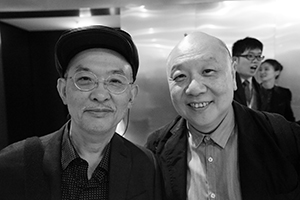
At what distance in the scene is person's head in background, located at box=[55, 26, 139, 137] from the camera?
102 cm

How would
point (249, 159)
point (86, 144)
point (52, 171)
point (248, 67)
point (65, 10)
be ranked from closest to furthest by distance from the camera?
point (52, 171) → point (86, 144) → point (249, 159) → point (248, 67) → point (65, 10)

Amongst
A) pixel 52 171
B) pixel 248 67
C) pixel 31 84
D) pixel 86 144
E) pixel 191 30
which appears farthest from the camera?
pixel 31 84

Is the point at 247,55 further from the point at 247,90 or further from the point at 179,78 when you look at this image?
the point at 179,78

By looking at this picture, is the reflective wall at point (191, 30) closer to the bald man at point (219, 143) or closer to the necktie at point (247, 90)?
the necktie at point (247, 90)

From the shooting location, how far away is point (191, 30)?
8.68 feet

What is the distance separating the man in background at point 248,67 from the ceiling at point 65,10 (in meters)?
0.53

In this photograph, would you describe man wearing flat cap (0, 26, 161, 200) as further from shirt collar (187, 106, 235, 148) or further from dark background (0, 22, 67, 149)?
dark background (0, 22, 67, 149)

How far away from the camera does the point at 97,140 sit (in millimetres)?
1084

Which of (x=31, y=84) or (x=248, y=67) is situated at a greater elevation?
(x=248, y=67)

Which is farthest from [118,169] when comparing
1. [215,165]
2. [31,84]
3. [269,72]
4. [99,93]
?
[31,84]

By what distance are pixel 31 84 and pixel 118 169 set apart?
3329 mm

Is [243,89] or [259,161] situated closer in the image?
[259,161]

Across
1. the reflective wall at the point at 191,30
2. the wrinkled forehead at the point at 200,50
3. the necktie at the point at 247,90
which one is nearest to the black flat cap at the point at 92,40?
the wrinkled forehead at the point at 200,50

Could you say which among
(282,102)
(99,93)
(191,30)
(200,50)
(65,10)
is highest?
(65,10)
